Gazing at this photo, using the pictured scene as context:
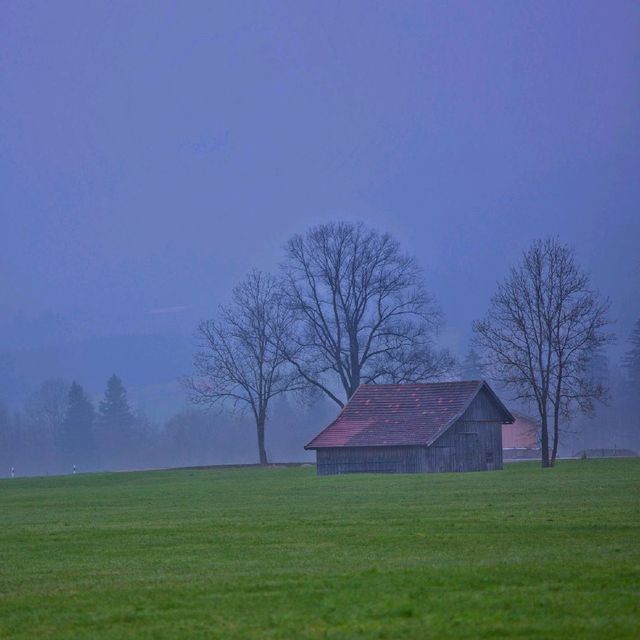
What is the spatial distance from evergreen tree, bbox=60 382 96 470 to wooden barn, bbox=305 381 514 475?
277 feet

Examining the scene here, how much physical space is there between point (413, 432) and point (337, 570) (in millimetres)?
42894

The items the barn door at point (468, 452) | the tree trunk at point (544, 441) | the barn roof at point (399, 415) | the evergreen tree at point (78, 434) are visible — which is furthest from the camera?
the evergreen tree at point (78, 434)

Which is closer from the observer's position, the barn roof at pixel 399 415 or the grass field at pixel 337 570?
the grass field at pixel 337 570

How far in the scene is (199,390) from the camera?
81.1 metres

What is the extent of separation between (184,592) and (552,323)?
47.5 m

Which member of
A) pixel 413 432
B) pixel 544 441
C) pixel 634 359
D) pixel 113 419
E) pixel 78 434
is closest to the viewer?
pixel 413 432

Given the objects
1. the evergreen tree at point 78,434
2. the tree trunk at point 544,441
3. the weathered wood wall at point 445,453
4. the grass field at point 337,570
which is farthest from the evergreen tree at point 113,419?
the grass field at point 337,570

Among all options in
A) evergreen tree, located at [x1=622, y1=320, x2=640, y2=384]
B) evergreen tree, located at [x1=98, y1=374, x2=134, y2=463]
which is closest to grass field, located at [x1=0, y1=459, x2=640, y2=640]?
evergreen tree, located at [x1=622, y1=320, x2=640, y2=384]

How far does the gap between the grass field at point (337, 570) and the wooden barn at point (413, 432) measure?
90.9 feet

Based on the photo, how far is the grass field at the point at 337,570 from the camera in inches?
475

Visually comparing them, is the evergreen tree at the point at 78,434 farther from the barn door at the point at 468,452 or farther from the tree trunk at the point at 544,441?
the tree trunk at the point at 544,441

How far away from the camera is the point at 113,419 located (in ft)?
503

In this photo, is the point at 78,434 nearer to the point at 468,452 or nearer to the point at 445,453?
the point at 468,452

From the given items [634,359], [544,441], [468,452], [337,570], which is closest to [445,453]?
[468,452]
